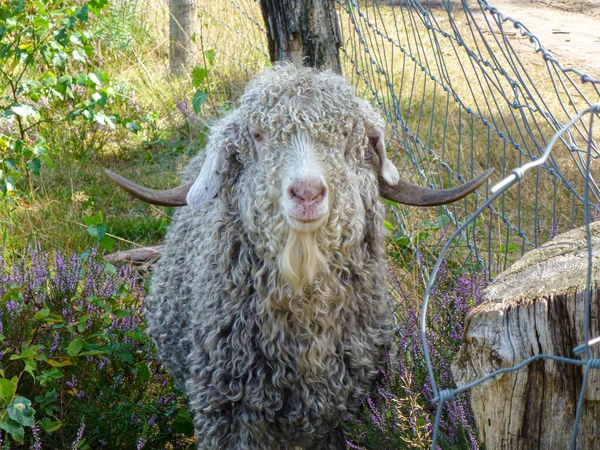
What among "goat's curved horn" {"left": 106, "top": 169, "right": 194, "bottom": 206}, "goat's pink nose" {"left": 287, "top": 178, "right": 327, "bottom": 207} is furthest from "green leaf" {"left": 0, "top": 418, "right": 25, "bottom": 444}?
"goat's pink nose" {"left": 287, "top": 178, "right": 327, "bottom": 207}

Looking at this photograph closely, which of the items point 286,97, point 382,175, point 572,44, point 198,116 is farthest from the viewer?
point 572,44

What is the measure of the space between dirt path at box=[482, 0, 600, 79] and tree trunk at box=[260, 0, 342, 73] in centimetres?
392

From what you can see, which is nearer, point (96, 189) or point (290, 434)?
point (290, 434)

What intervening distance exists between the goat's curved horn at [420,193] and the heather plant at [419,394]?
→ 38 cm

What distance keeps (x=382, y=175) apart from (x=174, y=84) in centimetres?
446

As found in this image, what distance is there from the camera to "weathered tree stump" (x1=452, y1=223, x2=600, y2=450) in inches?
74.7

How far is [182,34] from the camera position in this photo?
741 cm

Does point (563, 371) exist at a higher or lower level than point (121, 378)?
higher

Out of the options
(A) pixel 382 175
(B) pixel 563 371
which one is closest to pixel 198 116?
(A) pixel 382 175

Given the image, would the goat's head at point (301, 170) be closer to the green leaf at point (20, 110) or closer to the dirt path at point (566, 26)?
the green leaf at point (20, 110)

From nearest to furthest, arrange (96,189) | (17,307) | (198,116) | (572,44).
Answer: (17,307)
(96,189)
(198,116)
(572,44)

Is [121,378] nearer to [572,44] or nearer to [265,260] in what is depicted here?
[265,260]

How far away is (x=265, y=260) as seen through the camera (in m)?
2.85

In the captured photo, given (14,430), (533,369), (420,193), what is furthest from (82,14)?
(533,369)
